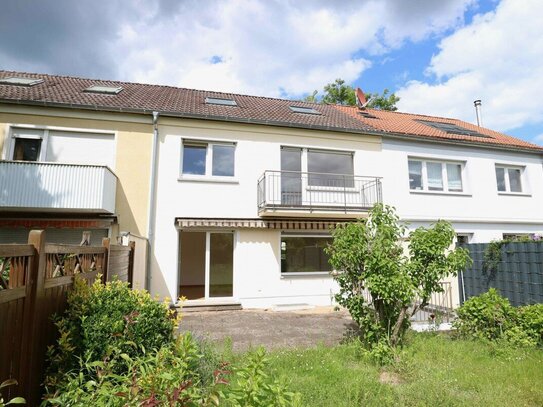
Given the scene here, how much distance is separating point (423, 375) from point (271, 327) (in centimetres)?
506

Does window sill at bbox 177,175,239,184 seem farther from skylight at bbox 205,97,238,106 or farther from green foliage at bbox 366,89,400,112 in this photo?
green foliage at bbox 366,89,400,112

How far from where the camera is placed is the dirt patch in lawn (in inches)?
306

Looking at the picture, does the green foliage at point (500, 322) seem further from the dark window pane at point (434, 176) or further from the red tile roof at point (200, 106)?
the red tile roof at point (200, 106)

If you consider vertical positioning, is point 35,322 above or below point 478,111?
below

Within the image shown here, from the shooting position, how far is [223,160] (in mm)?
13883

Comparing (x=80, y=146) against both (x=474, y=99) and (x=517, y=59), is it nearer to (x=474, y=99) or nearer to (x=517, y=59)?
(x=517, y=59)

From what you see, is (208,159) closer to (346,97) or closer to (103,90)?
(103,90)

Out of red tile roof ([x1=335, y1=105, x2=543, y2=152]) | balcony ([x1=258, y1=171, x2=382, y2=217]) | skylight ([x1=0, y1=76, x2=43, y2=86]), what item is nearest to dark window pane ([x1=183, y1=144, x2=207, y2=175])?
balcony ([x1=258, y1=171, x2=382, y2=217])

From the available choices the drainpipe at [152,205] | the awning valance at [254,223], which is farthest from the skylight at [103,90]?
the awning valance at [254,223]

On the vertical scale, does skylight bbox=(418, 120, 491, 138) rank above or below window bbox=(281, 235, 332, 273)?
above

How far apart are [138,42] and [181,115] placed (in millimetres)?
3085

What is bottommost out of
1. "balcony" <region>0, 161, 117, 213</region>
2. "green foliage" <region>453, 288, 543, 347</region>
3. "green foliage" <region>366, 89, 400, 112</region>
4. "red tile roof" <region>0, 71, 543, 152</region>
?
"green foliage" <region>453, 288, 543, 347</region>

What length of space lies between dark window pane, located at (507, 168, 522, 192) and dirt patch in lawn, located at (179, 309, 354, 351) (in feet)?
44.3

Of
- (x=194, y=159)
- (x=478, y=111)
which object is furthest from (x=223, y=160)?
(x=478, y=111)
